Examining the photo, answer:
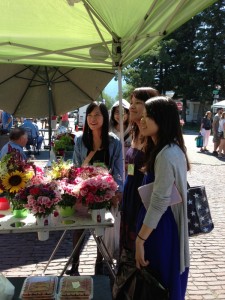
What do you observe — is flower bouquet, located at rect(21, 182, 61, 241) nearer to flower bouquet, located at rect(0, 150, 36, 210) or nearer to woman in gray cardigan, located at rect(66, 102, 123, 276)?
flower bouquet, located at rect(0, 150, 36, 210)

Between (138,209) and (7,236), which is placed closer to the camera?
(138,209)

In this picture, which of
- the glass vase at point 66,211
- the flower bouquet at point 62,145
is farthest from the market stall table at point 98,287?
the flower bouquet at point 62,145

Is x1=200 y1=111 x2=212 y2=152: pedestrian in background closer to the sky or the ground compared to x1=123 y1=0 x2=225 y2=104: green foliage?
closer to the ground

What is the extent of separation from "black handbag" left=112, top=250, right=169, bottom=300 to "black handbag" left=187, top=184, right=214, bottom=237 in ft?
2.25

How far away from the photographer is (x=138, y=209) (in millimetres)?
2611

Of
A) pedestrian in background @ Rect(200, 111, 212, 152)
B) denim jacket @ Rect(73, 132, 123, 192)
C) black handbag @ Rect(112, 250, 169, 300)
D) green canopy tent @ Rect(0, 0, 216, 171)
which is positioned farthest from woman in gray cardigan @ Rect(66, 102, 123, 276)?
pedestrian in background @ Rect(200, 111, 212, 152)

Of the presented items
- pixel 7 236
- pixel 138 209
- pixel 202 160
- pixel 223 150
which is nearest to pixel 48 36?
pixel 138 209

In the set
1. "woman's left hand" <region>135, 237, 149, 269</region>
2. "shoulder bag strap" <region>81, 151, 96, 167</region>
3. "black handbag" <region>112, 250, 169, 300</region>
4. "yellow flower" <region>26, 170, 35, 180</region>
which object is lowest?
"black handbag" <region>112, 250, 169, 300</region>

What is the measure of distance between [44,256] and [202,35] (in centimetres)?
3994

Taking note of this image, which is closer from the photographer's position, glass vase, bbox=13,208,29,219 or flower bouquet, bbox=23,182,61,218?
flower bouquet, bbox=23,182,61,218

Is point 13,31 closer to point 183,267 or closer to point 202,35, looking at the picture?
point 183,267

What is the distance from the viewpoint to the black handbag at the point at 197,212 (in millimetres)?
2994

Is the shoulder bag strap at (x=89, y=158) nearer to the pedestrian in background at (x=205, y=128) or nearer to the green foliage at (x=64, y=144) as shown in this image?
the green foliage at (x=64, y=144)

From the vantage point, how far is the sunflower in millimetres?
2865
